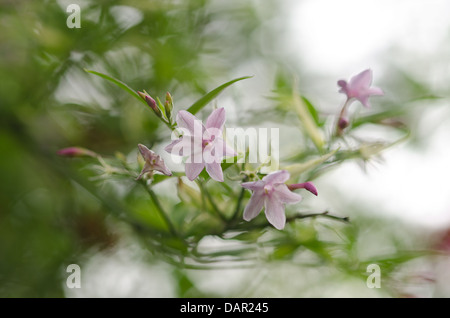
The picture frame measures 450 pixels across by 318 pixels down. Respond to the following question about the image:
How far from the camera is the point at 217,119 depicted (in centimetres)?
50

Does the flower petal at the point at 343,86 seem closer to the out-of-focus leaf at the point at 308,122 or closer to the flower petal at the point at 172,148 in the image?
the out-of-focus leaf at the point at 308,122

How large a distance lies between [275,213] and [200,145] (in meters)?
0.12

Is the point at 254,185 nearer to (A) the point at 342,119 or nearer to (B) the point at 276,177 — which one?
(B) the point at 276,177

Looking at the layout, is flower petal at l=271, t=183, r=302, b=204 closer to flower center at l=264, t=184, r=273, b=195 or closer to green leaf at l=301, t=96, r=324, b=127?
flower center at l=264, t=184, r=273, b=195

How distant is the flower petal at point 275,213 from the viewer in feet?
1.77

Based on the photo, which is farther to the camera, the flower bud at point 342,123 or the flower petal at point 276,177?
the flower bud at point 342,123

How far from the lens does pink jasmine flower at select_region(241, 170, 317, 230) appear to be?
0.52 meters

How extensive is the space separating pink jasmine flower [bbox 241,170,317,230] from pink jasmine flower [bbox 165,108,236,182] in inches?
2.3

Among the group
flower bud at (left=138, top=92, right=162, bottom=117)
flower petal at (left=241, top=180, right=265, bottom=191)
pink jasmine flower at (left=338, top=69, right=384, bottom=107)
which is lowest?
flower petal at (left=241, top=180, right=265, bottom=191)

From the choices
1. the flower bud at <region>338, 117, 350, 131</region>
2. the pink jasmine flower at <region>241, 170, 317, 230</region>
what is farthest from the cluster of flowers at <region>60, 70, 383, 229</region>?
the flower bud at <region>338, 117, 350, 131</region>

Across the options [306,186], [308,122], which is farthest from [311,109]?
[306,186]

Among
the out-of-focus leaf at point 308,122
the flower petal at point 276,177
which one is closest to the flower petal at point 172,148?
the flower petal at point 276,177

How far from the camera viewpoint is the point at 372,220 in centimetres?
102
